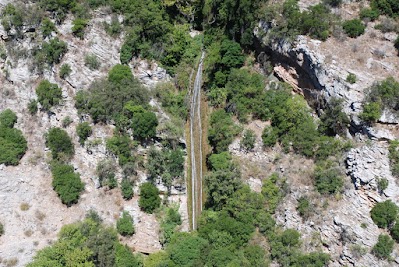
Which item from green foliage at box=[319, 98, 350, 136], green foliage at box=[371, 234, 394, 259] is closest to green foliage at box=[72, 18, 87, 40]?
green foliage at box=[319, 98, 350, 136]

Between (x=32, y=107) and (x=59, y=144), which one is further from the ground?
(x=32, y=107)

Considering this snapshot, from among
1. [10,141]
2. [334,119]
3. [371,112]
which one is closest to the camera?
[371,112]

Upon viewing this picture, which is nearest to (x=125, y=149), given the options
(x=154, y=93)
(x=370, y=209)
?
(x=154, y=93)

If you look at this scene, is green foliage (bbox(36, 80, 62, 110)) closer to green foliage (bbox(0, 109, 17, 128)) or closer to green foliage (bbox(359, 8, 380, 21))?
green foliage (bbox(0, 109, 17, 128))

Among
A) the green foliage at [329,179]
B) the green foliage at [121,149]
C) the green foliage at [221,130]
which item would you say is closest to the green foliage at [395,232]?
the green foliage at [329,179]

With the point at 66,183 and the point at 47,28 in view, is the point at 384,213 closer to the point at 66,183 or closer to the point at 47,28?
the point at 66,183

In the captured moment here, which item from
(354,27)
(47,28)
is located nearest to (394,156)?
(354,27)
